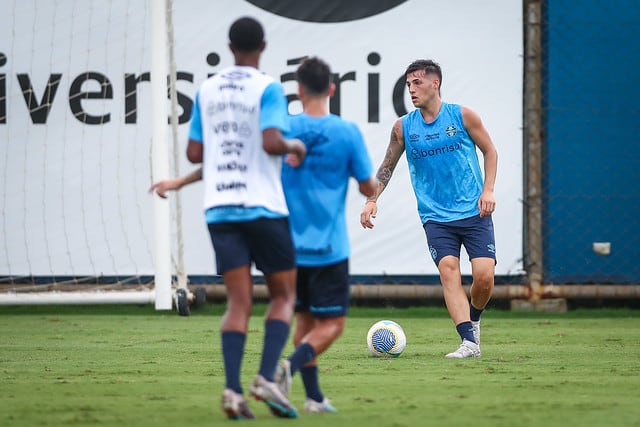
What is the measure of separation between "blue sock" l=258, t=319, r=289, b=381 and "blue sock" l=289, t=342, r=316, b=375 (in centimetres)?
8

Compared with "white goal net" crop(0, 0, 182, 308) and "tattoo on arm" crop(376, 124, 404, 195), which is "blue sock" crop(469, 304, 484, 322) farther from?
"white goal net" crop(0, 0, 182, 308)

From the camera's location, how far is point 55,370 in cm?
726

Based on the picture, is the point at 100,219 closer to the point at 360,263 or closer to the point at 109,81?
the point at 109,81

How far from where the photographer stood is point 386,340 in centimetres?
803

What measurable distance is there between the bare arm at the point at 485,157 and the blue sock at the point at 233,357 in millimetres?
3327

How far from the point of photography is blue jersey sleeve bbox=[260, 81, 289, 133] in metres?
5.10

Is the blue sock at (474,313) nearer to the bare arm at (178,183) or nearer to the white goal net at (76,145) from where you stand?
the bare arm at (178,183)

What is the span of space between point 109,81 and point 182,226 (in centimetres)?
180

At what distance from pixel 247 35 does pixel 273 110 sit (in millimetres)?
386

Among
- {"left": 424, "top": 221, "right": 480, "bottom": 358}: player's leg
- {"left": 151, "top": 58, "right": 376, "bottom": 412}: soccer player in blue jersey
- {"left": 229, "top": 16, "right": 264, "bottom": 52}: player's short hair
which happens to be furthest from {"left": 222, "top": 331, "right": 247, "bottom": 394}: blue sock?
{"left": 424, "top": 221, "right": 480, "bottom": 358}: player's leg

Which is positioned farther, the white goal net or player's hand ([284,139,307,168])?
the white goal net

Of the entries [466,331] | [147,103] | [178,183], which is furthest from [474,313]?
[147,103]

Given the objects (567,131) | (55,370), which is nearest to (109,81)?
(567,131)

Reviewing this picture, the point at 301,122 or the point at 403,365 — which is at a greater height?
the point at 301,122
